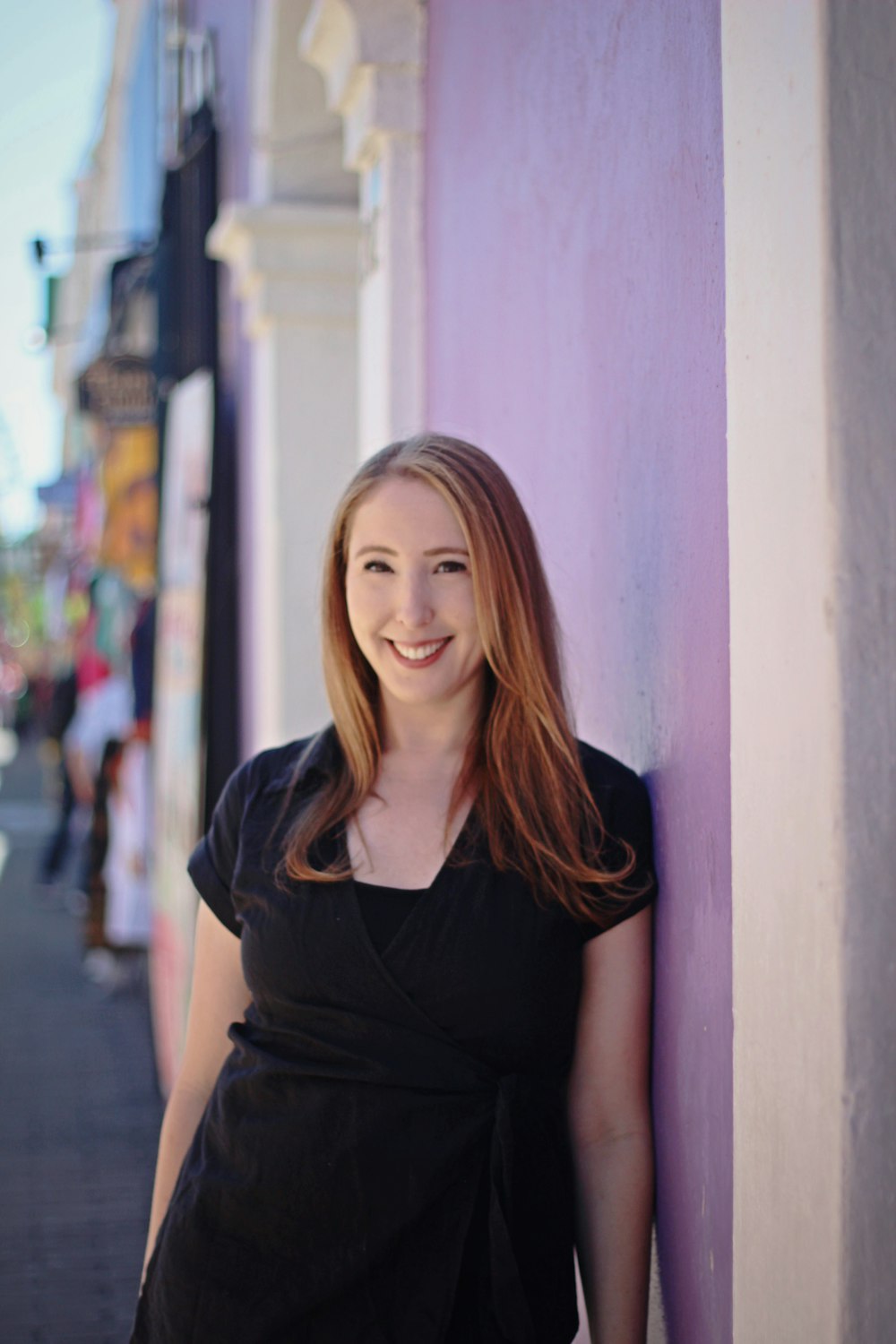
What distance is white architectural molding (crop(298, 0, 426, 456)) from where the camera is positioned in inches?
136

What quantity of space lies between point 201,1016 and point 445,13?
227 centimetres

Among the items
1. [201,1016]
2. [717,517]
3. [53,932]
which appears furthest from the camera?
[53,932]

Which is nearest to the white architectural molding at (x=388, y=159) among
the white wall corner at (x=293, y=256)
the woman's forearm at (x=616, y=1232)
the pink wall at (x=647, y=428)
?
the pink wall at (x=647, y=428)

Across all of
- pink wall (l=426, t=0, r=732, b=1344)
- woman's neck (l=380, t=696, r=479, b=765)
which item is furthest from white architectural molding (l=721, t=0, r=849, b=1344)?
woman's neck (l=380, t=696, r=479, b=765)

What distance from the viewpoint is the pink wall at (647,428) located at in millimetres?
1770

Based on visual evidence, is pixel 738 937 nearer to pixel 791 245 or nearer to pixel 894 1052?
pixel 894 1052

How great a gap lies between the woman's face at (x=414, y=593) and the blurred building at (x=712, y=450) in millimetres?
266

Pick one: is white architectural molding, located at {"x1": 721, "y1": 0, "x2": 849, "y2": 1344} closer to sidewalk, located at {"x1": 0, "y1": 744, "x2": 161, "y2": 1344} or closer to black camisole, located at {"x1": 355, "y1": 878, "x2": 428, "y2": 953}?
black camisole, located at {"x1": 355, "y1": 878, "x2": 428, "y2": 953}

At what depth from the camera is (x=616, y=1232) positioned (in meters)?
1.94

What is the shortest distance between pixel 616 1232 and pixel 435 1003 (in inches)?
15.8

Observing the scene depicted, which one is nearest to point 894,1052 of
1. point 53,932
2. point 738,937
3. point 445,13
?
point 738,937

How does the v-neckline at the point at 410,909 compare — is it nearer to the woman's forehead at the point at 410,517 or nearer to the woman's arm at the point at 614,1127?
the woman's arm at the point at 614,1127

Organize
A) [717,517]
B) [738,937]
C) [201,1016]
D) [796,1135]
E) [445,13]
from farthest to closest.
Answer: [445,13], [201,1016], [717,517], [738,937], [796,1135]

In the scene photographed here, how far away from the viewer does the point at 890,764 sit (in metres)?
1.35
